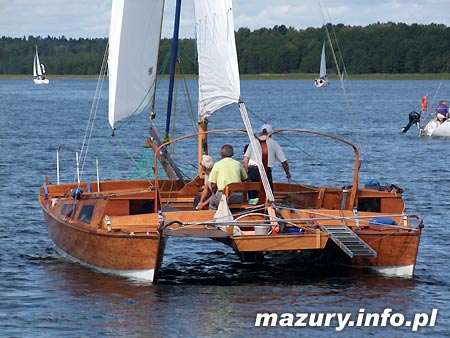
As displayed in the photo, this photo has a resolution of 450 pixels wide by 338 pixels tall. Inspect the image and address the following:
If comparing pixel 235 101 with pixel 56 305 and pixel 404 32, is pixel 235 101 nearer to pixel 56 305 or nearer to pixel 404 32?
pixel 56 305

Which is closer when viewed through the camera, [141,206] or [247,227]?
[247,227]

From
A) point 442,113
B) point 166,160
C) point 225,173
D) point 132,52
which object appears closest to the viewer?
point 225,173

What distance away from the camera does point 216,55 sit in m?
20.4

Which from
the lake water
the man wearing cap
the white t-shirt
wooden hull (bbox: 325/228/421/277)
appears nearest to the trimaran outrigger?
wooden hull (bbox: 325/228/421/277)

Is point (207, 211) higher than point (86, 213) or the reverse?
higher

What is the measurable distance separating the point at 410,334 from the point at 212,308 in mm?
2943

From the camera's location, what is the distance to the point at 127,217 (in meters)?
19.1

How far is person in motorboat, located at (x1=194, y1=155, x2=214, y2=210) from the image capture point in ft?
64.4

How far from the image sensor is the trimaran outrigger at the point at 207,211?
18094mm

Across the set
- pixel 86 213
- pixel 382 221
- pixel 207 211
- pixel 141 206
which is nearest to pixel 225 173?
pixel 207 211

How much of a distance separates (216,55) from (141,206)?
2.99 metres

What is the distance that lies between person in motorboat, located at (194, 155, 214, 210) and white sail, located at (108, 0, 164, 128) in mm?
2629

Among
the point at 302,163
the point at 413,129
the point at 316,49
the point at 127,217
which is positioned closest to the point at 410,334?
the point at 127,217

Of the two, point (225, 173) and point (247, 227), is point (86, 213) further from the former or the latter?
point (247, 227)
